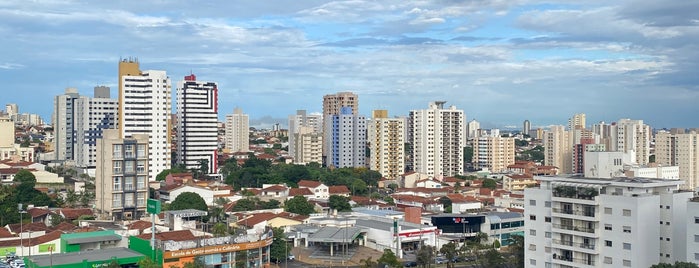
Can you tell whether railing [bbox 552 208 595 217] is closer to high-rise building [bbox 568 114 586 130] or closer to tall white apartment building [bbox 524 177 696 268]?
tall white apartment building [bbox 524 177 696 268]

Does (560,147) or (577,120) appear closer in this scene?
(560,147)

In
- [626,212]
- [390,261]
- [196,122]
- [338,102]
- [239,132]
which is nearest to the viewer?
[626,212]

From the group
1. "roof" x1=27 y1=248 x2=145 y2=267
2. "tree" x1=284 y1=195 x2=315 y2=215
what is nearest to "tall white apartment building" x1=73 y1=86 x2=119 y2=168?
"tree" x1=284 y1=195 x2=315 y2=215

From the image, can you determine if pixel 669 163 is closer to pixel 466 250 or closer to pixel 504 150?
pixel 504 150

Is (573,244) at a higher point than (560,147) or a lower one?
lower

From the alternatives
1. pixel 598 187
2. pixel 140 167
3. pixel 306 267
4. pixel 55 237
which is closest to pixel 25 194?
pixel 140 167

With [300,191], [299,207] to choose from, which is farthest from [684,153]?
[299,207]

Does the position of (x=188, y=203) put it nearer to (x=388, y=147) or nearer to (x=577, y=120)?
(x=388, y=147)
